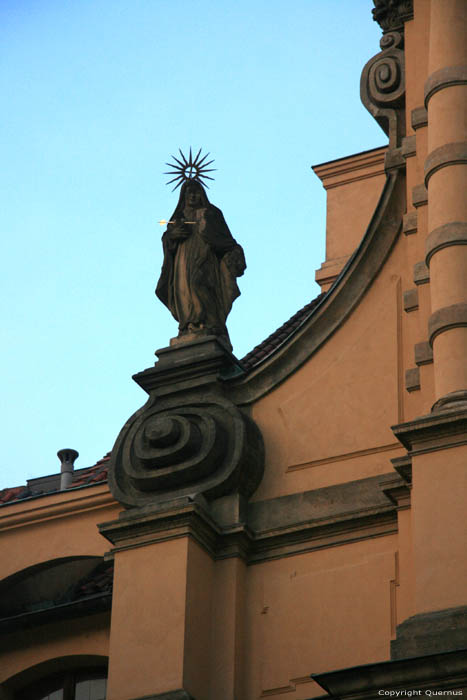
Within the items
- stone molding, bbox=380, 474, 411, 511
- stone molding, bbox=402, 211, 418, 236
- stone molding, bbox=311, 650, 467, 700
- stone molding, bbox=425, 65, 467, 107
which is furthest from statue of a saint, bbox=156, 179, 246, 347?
stone molding, bbox=311, 650, 467, 700

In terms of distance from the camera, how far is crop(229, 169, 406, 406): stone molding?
13539mm

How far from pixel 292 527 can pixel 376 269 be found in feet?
7.42

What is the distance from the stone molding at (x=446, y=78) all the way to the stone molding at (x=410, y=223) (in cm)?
92

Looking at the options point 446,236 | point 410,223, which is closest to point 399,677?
point 446,236

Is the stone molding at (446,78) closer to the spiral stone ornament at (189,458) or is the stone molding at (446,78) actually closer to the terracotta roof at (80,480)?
the spiral stone ornament at (189,458)

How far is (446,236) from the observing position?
12.4m

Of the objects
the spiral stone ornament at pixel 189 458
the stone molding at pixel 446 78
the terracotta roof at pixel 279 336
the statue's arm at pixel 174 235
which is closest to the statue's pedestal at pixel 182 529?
the spiral stone ornament at pixel 189 458

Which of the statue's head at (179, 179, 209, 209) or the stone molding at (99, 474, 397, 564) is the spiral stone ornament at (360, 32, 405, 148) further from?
the stone molding at (99, 474, 397, 564)

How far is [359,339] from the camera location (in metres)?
13.4

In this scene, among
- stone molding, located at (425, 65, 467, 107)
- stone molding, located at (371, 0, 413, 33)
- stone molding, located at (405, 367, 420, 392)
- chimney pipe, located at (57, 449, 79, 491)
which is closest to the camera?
stone molding, located at (405, 367, 420, 392)

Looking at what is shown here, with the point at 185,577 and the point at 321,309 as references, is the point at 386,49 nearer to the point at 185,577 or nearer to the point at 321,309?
the point at 321,309

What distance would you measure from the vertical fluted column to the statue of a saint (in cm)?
200

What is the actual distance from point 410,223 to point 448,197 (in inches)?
28.3

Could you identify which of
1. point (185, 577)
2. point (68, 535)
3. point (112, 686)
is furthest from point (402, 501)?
point (68, 535)
